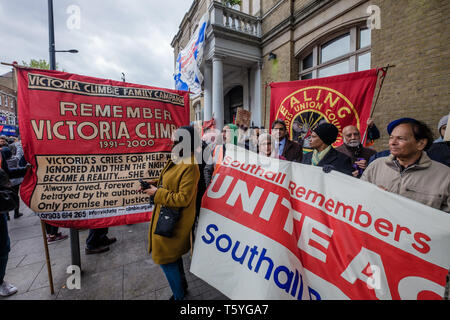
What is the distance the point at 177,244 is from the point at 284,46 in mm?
8621

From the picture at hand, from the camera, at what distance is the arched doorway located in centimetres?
1123

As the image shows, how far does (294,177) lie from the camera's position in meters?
1.77

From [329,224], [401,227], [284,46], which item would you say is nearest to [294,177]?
[329,224]

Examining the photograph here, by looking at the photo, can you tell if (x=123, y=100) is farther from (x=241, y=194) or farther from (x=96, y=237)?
(x=96, y=237)

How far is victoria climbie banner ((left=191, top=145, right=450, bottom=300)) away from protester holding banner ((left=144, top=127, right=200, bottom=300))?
190mm

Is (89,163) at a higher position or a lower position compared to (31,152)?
lower

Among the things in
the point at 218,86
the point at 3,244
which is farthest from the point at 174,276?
the point at 218,86

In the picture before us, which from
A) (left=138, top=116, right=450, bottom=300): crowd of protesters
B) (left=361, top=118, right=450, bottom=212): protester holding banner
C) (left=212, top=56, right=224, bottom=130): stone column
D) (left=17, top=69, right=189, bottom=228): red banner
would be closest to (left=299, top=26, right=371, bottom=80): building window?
(left=212, top=56, right=224, bottom=130): stone column

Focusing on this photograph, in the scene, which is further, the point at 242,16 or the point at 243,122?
the point at 242,16

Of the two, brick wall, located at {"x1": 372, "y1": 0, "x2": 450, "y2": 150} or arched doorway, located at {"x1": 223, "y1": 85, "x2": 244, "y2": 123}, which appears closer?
brick wall, located at {"x1": 372, "y1": 0, "x2": 450, "y2": 150}

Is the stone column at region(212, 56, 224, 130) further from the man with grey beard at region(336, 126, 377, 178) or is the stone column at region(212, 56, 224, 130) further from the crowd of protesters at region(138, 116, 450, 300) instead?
the crowd of protesters at region(138, 116, 450, 300)

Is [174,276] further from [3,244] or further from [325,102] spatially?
[325,102]

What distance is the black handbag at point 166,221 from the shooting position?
67.7 inches

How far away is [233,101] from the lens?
12.0 metres
